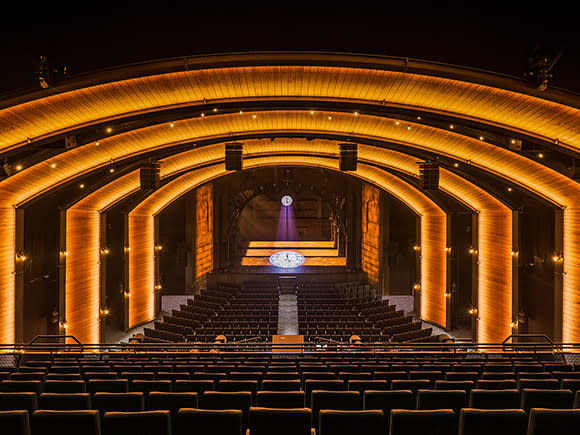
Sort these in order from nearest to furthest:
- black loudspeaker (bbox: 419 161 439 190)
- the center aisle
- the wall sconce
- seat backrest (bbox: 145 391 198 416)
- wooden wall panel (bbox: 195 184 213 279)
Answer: seat backrest (bbox: 145 391 198 416) → black loudspeaker (bbox: 419 161 439 190) → the wall sconce → the center aisle → wooden wall panel (bbox: 195 184 213 279)

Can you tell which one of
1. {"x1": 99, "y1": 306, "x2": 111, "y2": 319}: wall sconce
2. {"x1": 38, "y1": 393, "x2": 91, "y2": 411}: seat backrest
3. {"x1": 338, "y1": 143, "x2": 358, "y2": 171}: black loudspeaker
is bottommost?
{"x1": 99, "y1": 306, "x2": 111, "y2": 319}: wall sconce

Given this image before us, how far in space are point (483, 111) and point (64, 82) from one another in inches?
324

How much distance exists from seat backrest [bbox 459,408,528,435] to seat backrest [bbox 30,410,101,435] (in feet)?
11.0

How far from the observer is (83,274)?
1881 centimetres

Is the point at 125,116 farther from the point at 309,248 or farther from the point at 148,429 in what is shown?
the point at 309,248

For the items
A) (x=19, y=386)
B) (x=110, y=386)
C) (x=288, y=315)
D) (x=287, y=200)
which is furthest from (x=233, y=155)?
(x=287, y=200)

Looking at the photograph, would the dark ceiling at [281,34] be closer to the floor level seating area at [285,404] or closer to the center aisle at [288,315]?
the floor level seating area at [285,404]

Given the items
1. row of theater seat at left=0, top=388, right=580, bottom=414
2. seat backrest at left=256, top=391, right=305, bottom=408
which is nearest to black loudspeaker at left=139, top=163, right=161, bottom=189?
row of theater seat at left=0, top=388, right=580, bottom=414

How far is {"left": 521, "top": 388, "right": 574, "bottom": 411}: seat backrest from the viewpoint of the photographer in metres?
5.67

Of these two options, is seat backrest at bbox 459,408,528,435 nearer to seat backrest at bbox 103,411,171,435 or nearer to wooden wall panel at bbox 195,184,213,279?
seat backrest at bbox 103,411,171,435

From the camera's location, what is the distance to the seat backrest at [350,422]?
14.1 ft

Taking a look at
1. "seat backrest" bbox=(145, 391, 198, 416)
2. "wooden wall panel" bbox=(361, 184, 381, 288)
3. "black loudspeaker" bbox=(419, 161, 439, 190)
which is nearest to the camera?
"seat backrest" bbox=(145, 391, 198, 416)

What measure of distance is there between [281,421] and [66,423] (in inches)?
76.8

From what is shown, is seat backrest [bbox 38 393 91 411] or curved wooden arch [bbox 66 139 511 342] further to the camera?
curved wooden arch [bbox 66 139 511 342]
